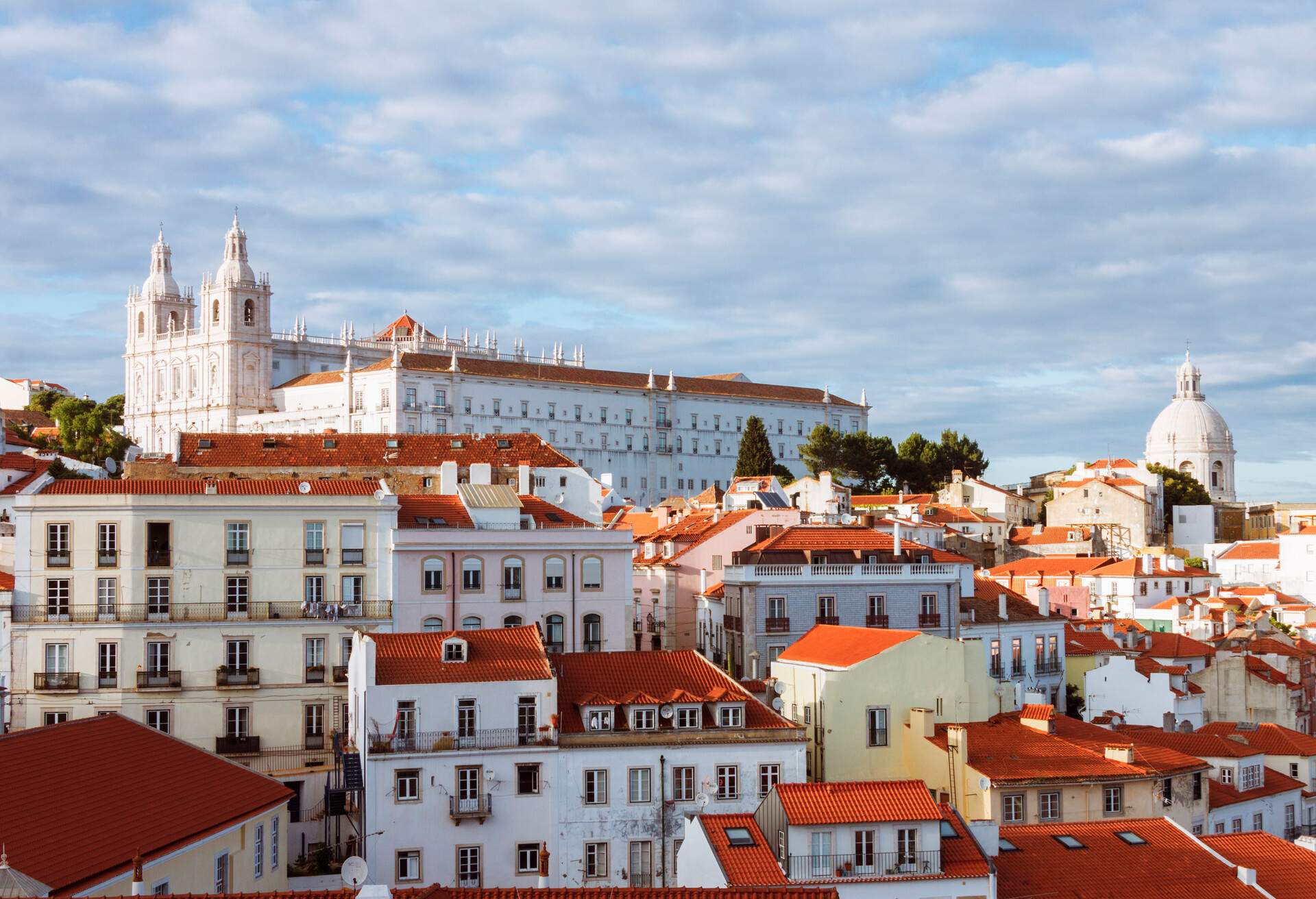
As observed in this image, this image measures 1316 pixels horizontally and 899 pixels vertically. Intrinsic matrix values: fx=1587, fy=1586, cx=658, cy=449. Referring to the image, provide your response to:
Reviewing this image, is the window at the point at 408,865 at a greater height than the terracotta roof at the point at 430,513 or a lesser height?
lesser

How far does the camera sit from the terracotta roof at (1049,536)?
13075 centimetres

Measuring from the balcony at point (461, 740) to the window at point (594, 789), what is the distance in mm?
1170

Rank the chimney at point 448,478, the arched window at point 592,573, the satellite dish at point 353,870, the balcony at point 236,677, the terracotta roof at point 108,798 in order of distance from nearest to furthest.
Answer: the terracotta roof at point 108,798 < the satellite dish at point 353,870 < the balcony at point 236,677 < the arched window at point 592,573 < the chimney at point 448,478

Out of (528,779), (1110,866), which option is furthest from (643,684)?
(1110,866)

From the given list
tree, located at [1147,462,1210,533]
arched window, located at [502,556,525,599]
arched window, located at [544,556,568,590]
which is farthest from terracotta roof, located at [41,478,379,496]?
tree, located at [1147,462,1210,533]

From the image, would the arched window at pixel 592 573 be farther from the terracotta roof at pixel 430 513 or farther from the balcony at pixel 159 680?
the balcony at pixel 159 680

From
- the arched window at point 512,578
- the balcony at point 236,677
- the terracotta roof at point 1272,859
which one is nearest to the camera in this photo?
the terracotta roof at point 1272,859

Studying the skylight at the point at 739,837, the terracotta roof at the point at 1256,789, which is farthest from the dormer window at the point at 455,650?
the terracotta roof at the point at 1256,789

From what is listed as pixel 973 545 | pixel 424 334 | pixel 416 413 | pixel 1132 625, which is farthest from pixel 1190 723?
Result: pixel 424 334

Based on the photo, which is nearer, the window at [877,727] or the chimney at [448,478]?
the window at [877,727]

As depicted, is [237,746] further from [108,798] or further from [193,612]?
[108,798]

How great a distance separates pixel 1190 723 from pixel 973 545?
60.1 meters

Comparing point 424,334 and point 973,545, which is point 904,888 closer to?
point 973,545

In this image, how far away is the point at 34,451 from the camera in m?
100
